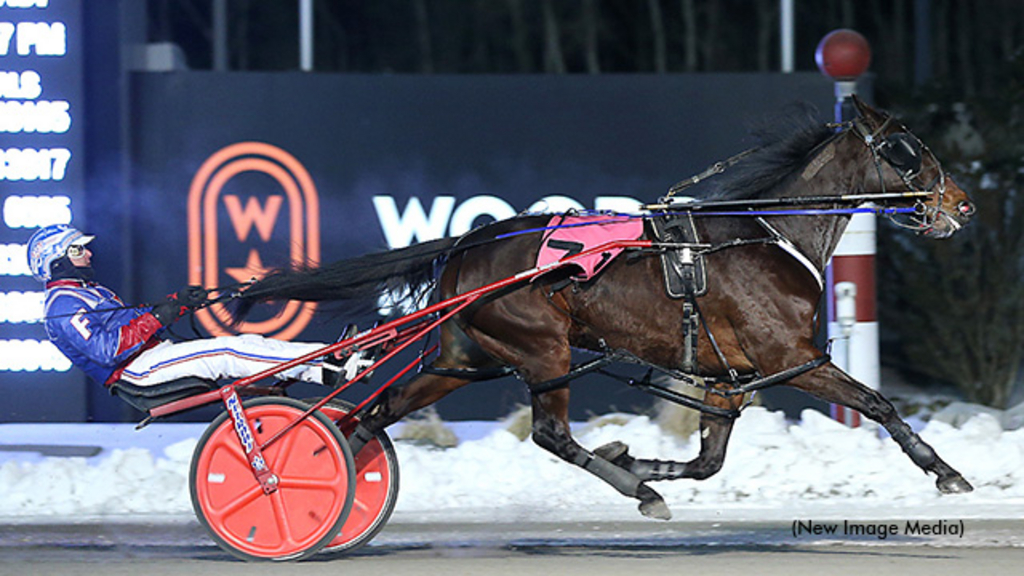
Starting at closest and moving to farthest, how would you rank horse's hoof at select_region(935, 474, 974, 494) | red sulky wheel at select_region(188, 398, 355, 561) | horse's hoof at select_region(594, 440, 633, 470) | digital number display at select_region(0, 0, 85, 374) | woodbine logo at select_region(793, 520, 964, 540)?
horse's hoof at select_region(935, 474, 974, 494)
red sulky wheel at select_region(188, 398, 355, 561)
horse's hoof at select_region(594, 440, 633, 470)
woodbine logo at select_region(793, 520, 964, 540)
digital number display at select_region(0, 0, 85, 374)

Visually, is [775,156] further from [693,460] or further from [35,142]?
[35,142]

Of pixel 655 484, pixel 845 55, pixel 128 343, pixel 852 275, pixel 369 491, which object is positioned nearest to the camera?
pixel 128 343

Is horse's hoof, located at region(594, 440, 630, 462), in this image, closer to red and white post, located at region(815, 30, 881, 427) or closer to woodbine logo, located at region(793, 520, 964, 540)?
woodbine logo, located at region(793, 520, 964, 540)

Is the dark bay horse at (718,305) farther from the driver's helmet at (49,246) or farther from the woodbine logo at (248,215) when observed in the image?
the woodbine logo at (248,215)

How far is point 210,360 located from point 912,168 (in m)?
2.97

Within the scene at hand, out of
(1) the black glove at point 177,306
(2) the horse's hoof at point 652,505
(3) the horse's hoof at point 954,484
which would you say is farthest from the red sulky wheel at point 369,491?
(3) the horse's hoof at point 954,484

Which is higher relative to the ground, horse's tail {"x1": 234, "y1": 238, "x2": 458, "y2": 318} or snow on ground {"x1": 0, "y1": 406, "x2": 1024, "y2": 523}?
horse's tail {"x1": 234, "y1": 238, "x2": 458, "y2": 318}

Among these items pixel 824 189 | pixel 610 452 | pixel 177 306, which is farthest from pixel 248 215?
pixel 824 189

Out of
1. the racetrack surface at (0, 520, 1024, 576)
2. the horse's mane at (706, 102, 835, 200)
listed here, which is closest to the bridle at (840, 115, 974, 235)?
the horse's mane at (706, 102, 835, 200)

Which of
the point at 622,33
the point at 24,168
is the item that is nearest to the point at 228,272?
the point at 24,168

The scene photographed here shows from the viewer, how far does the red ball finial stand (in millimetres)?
7566

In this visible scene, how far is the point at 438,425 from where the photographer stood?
26.8 ft

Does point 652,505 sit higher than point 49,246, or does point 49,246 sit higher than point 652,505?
point 49,246

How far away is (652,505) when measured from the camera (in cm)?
572
